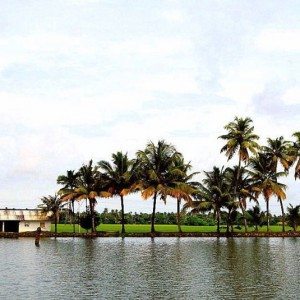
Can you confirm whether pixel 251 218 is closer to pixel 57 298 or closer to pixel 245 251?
pixel 245 251

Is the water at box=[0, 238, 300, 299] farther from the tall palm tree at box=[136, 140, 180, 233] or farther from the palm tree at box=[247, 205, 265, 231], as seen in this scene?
the palm tree at box=[247, 205, 265, 231]

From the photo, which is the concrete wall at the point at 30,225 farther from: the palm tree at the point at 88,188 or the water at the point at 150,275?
the water at the point at 150,275

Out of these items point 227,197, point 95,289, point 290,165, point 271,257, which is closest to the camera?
point 95,289

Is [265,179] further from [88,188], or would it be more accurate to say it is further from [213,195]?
[88,188]

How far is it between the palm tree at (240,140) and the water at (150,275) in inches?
1064

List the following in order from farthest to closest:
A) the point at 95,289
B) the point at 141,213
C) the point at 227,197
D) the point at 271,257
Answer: the point at 141,213
the point at 227,197
the point at 271,257
the point at 95,289

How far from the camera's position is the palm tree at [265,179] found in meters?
70.0

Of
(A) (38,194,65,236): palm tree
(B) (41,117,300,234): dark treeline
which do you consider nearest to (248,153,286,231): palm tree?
(B) (41,117,300,234): dark treeline

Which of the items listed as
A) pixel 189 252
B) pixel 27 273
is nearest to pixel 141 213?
pixel 189 252

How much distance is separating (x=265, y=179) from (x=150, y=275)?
4559 cm

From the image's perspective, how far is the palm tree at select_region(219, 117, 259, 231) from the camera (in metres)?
68.8

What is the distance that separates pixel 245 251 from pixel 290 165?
105ft

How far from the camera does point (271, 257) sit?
1537 inches

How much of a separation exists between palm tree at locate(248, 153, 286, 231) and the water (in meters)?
27.5
